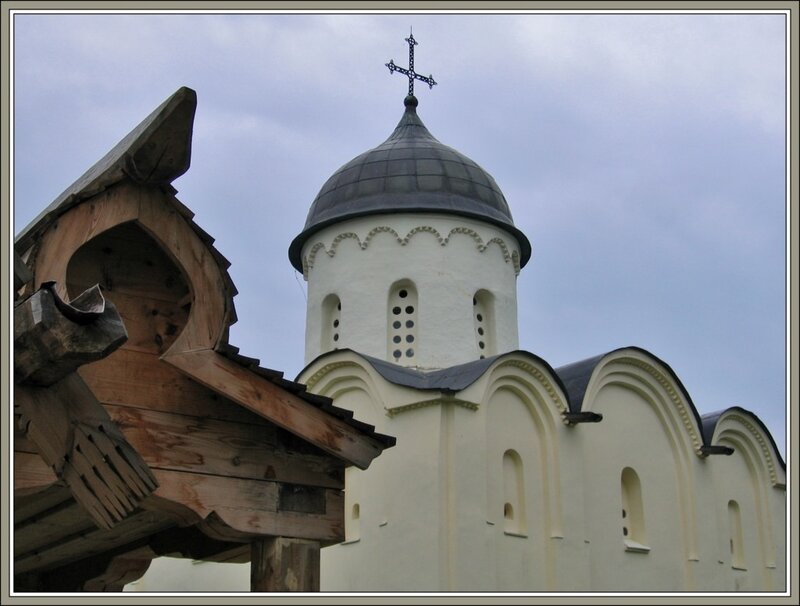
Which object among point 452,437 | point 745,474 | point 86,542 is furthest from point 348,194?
point 86,542

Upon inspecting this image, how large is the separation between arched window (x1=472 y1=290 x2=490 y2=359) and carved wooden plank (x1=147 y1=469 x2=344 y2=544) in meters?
10.6

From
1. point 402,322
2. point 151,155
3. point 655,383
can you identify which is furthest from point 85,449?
point 655,383

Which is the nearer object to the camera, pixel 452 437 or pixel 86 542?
pixel 86 542

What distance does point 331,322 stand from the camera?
677 inches

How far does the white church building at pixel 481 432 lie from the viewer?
1303 cm

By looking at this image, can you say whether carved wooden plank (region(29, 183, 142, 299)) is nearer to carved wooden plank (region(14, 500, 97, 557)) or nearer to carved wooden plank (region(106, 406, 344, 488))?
carved wooden plank (region(106, 406, 344, 488))

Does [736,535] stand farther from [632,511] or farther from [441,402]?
[441,402]

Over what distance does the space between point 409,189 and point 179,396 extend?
1156 cm

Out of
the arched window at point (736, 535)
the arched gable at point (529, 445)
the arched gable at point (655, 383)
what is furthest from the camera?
the arched window at point (736, 535)

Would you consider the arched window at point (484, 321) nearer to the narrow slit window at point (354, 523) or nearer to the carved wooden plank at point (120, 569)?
the narrow slit window at point (354, 523)

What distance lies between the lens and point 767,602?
13.5 feet

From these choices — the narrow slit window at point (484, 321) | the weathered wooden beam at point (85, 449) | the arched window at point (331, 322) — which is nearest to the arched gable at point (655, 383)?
the narrow slit window at point (484, 321)

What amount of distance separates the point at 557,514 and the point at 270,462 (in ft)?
27.5

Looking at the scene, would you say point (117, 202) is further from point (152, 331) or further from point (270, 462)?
point (270, 462)
